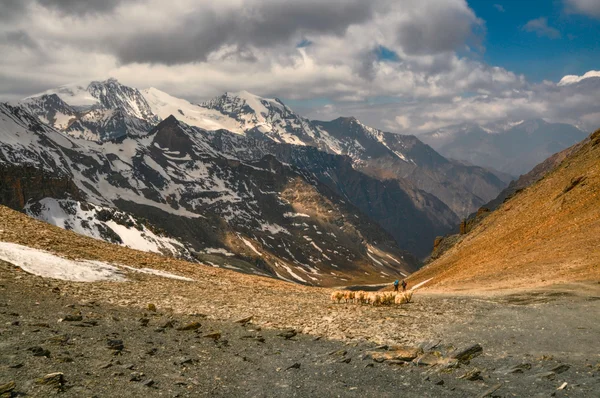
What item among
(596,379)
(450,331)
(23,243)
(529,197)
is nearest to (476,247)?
(529,197)

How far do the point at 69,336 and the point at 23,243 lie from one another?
17707 millimetres

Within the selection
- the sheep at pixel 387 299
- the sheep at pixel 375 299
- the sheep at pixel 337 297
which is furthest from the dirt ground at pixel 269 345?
the sheep at pixel 337 297

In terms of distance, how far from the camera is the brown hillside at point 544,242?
3794 centimetres

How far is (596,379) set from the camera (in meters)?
15.8

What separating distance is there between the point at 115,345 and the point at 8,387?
4422 millimetres

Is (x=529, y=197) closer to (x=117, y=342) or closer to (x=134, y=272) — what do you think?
(x=134, y=272)

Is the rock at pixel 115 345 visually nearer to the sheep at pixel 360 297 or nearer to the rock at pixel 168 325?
the rock at pixel 168 325

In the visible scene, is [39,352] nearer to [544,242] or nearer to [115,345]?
[115,345]

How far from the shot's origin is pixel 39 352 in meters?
14.6

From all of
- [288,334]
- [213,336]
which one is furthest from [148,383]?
[288,334]

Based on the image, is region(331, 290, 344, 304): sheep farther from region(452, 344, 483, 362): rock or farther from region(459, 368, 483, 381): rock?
region(459, 368, 483, 381): rock

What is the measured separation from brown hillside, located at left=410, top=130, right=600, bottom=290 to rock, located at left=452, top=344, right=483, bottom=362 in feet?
61.5

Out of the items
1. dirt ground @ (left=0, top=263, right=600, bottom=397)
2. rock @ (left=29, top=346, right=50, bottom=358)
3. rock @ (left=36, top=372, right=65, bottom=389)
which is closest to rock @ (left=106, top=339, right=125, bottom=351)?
dirt ground @ (left=0, top=263, right=600, bottom=397)

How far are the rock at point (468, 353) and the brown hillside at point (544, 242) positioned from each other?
18751 millimetres
